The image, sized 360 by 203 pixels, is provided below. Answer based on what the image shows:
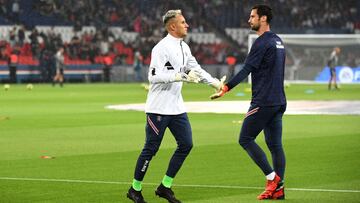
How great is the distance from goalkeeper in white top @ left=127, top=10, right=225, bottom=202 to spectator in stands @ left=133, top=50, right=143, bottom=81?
47.6 m

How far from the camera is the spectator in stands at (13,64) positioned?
5630 centimetres

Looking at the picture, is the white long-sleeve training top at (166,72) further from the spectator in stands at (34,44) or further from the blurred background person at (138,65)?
the blurred background person at (138,65)

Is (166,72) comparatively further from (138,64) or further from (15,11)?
(15,11)

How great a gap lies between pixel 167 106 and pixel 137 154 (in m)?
6.55

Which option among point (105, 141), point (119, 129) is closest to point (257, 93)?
point (105, 141)

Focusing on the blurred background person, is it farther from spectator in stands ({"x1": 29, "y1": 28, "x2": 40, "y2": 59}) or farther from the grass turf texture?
the grass turf texture

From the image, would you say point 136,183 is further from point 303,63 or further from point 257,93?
point 303,63

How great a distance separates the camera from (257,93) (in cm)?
1288

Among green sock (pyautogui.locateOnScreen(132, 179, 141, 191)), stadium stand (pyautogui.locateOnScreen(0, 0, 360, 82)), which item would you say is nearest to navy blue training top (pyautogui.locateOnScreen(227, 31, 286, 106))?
green sock (pyautogui.locateOnScreen(132, 179, 141, 191))

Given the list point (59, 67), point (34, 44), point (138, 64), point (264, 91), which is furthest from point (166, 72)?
point (138, 64)

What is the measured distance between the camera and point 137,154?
18.8 metres

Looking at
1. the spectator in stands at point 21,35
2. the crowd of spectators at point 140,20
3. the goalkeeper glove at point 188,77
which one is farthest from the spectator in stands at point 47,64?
the goalkeeper glove at point 188,77

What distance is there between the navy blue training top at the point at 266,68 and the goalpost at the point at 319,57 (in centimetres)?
4658

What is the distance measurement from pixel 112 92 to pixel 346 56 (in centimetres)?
1748
